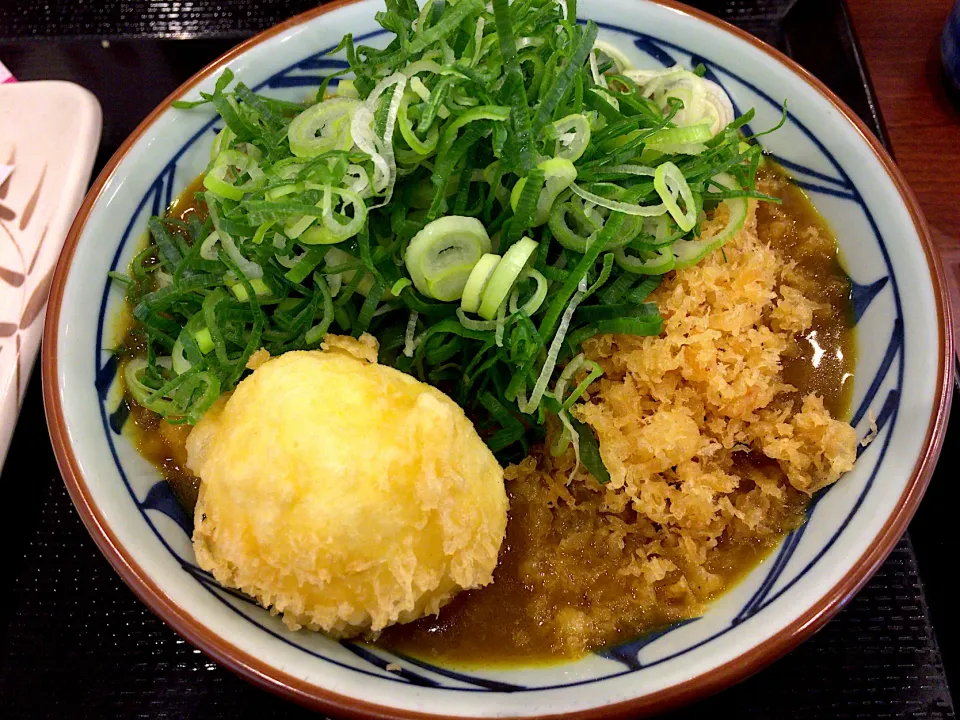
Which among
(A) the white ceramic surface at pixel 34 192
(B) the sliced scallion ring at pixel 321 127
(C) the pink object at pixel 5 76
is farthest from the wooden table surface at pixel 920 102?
(C) the pink object at pixel 5 76

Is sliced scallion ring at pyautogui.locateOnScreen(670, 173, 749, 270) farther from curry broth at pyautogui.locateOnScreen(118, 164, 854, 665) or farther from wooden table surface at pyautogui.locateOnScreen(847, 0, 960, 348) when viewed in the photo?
wooden table surface at pyautogui.locateOnScreen(847, 0, 960, 348)

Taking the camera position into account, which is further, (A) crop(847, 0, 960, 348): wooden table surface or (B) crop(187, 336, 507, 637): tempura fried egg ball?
(A) crop(847, 0, 960, 348): wooden table surface

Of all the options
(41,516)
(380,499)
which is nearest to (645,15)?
(380,499)

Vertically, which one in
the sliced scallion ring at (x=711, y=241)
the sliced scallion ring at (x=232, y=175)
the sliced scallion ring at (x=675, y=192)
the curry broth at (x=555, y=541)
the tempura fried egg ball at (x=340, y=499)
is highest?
the sliced scallion ring at (x=232, y=175)

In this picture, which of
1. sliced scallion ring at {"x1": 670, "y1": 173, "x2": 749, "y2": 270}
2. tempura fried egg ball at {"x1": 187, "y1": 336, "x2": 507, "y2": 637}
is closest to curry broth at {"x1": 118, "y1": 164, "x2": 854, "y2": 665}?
tempura fried egg ball at {"x1": 187, "y1": 336, "x2": 507, "y2": 637}

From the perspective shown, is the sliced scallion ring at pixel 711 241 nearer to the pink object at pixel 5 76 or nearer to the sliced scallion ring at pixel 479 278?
the sliced scallion ring at pixel 479 278
